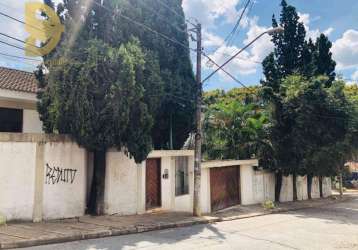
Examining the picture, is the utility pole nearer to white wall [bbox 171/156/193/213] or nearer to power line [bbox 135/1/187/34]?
power line [bbox 135/1/187/34]

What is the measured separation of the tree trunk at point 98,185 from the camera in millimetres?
12367

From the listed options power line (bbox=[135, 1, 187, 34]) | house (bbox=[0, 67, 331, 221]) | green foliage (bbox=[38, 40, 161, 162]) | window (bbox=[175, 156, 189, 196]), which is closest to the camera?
house (bbox=[0, 67, 331, 221])

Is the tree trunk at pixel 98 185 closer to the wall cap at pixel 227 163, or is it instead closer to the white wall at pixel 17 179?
the white wall at pixel 17 179

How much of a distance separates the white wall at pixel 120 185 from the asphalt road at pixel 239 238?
8.06ft

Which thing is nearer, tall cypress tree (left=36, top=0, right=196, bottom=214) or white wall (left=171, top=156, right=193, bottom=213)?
tall cypress tree (left=36, top=0, right=196, bottom=214)

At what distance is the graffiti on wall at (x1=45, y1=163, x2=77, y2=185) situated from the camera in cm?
1101

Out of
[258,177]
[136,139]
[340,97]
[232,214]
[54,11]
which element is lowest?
[232,214]

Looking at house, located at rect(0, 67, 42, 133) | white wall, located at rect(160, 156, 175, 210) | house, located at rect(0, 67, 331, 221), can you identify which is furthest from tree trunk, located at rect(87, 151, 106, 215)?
house, located at rect(0, 67, 42, 133)

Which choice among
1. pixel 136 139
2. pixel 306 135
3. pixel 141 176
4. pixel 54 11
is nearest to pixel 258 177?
pixel 306 135

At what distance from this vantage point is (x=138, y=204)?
44.6ft

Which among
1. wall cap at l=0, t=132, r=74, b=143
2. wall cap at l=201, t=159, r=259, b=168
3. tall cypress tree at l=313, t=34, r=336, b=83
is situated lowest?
wall cap at l=201, t=159, r=259, b=168

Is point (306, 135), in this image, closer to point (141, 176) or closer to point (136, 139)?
point (141, 176)

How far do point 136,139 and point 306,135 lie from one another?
11.9m

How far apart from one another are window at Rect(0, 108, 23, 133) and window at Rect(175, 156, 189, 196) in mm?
7079
